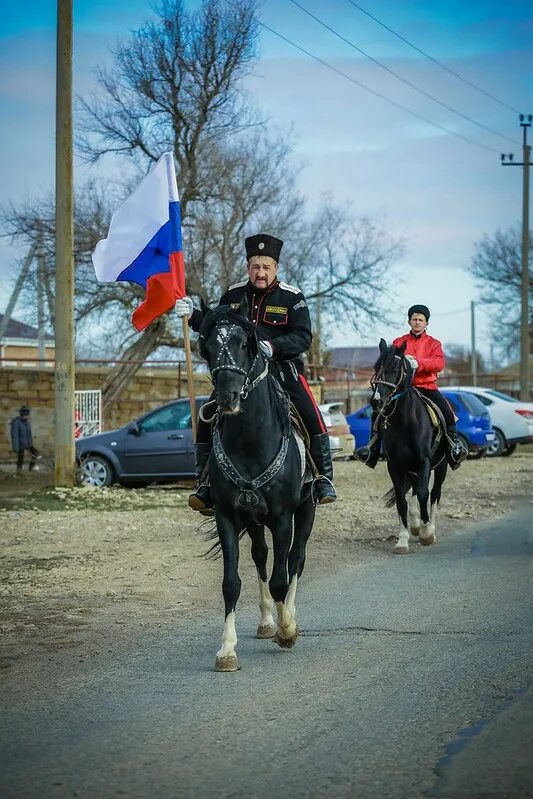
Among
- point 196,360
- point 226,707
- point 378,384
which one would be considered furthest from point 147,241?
point 196,360

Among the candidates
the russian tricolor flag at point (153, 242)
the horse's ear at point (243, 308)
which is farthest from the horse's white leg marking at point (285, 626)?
the russian tricolor flag at point (153, 242)

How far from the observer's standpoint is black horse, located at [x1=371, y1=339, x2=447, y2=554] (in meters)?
13.0

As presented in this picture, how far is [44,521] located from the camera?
598 inches

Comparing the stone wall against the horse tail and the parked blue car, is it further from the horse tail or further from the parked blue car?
the horse tail

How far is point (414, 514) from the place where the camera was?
45.9 ft

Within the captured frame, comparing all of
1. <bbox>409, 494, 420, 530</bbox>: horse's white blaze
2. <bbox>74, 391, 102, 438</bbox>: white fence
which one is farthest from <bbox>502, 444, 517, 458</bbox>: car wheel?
<bbox>409, 494, 420, 530</bbox>: horse's white blaze

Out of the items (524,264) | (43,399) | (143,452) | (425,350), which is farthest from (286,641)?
(524,264)

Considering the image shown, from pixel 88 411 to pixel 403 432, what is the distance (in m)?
16.3

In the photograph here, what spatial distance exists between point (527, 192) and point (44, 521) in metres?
33.9

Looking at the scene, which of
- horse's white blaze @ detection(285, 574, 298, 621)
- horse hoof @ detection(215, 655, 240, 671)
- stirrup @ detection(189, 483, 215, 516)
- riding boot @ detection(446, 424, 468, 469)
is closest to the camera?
horse hoof @ detection(215, 655, 240, 671)

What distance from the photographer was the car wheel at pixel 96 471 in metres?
20.9

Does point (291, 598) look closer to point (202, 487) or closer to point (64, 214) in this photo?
point (202, 487)

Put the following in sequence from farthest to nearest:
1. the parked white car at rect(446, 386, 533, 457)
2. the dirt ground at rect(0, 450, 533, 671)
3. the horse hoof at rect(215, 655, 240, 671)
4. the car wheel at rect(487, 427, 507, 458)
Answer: the car wheel at rect(487, 427, 507, 458) < the parked white car at rect(446, 386, 533, 457) < the dirt ground at rect(0, 450, 533, 671) < the horse hoof at rect(215, 655, 240, 671)

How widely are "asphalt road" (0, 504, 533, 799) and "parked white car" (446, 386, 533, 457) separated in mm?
22048
